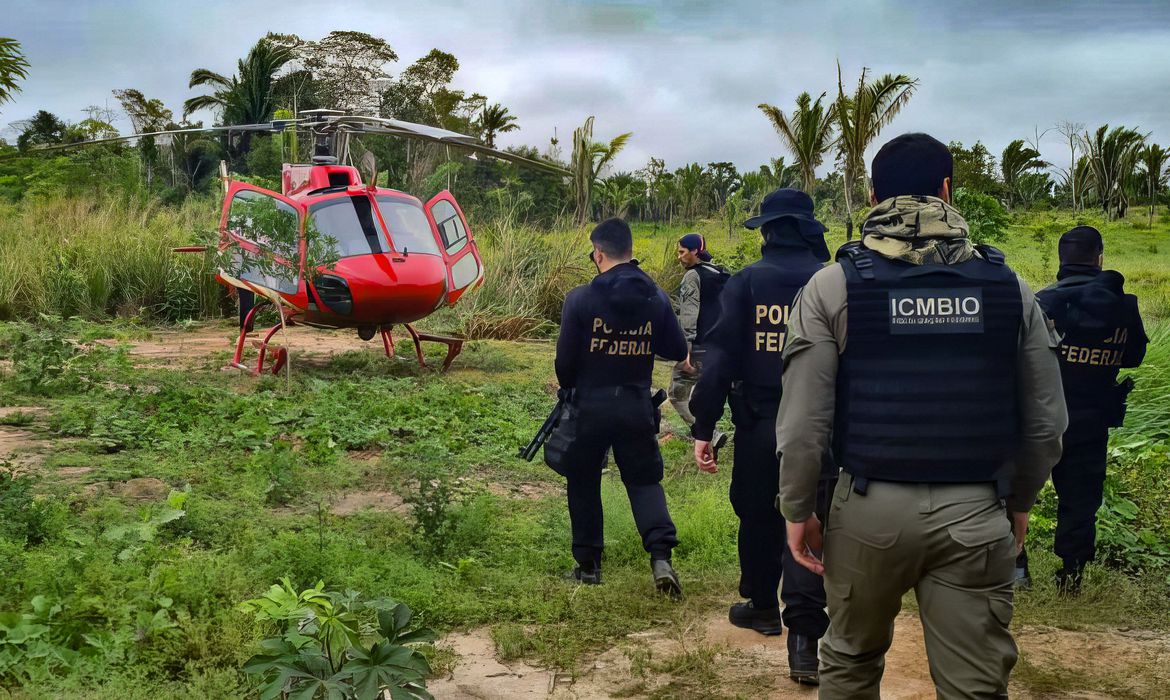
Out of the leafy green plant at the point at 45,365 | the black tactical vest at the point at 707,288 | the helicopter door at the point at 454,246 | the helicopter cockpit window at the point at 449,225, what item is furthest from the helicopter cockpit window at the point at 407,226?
the black tactical vest at the point at 707,288

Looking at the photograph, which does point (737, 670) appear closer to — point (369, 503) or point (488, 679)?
point (488, 679)

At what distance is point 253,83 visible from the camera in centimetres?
4162

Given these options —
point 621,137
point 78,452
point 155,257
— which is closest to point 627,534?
point 78,452

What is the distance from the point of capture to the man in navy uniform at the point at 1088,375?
16.0ft

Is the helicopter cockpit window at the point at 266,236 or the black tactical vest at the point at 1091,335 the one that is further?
the helicopter cockpit window at the point at 266,236

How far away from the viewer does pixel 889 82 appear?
2184cm

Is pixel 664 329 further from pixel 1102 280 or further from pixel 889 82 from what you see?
pixel 889 82

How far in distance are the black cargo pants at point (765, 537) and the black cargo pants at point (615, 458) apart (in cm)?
68

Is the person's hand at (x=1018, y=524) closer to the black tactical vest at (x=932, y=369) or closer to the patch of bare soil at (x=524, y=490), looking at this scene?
the black tactical vest at (x=932, y=369)

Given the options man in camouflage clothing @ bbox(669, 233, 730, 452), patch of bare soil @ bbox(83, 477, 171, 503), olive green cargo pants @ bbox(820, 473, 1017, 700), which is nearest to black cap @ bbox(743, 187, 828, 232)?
olive green cargo pants @ bbox(820, 473, 1017, 700)

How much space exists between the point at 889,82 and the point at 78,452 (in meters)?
19.0

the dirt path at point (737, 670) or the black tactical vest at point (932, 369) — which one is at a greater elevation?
the black tactical vest at point (932, 369)

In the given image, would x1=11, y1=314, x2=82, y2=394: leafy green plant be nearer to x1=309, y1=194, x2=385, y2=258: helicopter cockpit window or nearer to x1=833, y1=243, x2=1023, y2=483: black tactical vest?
x1=309, y1=194, x2=385, y2=258: helicopter cockpit window

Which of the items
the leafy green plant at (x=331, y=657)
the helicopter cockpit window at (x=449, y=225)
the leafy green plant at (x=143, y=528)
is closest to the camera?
the leafy green plant at (x=331, y=657)
